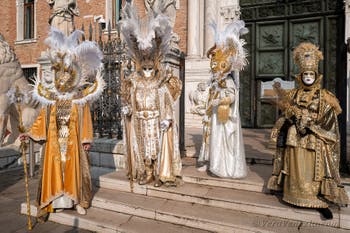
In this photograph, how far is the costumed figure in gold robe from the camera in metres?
3.61

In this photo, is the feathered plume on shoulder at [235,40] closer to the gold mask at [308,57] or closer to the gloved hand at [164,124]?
the gold mask at [308,57]

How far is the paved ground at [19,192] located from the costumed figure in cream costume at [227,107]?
1.57 metres

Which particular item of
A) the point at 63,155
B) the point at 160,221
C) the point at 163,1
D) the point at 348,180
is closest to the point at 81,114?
the point at 63,155

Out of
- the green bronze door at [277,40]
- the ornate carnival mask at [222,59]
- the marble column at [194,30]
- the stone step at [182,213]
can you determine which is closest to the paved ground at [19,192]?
the stone step at [182,213]

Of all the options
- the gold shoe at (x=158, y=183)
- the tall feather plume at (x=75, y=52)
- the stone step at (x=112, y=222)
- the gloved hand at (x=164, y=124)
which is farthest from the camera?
the gold shoe at (x=158, y=183)

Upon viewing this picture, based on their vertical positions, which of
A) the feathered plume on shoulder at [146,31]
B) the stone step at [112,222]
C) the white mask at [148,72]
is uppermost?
the feathered plume on shoulder at [146,31]

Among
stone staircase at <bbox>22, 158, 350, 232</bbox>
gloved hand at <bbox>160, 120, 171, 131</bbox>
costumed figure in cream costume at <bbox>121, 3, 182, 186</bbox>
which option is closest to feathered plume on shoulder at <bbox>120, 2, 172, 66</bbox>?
costumed figure in cream costume at <bbox>121, 3, 182, 186</bbox>

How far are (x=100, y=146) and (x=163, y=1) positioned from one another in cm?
388

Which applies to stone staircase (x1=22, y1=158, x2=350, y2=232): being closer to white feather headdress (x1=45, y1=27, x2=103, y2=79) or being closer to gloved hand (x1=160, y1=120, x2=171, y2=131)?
gloved hand (x1=160, y1=120, x2=171, y2=131)

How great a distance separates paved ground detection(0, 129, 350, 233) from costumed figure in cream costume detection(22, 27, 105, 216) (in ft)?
1.10

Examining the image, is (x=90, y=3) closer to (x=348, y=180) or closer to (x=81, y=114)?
(x=81, y=114)

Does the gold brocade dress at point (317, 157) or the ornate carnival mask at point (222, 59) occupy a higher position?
the ornate carnival mask at point (222, 59)

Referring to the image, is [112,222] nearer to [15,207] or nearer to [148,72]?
[15,207]

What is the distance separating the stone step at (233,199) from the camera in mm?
3594
